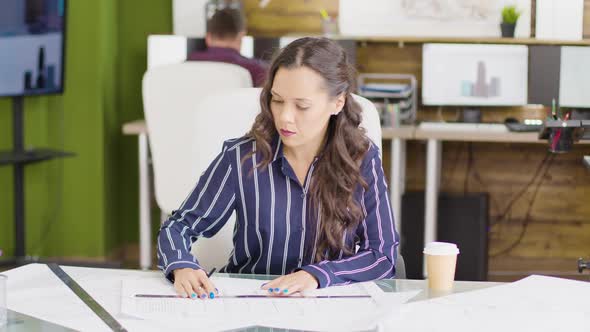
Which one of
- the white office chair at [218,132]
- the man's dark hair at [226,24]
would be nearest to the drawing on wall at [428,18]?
the man's dark hair at [226,24]

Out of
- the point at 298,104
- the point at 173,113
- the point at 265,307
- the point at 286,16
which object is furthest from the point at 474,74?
the point at 265,307

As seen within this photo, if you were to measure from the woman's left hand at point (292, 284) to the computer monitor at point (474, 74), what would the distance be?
294 cm

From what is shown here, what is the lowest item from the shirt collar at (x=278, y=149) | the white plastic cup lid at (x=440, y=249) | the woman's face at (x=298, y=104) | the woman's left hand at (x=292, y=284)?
→ the woman's left hand at (x=292, y=284)

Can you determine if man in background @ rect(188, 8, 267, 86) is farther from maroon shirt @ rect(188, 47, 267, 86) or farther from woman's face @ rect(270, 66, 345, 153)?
woman's face @ rect(270, 66, 345, 153)

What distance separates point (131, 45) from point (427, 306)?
3426 mm

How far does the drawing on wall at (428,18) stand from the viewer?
4.56 metres

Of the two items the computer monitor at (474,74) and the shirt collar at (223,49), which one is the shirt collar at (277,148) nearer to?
the shirt collar at (223,49)

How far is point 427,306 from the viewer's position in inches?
62.2

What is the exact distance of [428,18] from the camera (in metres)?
4.60

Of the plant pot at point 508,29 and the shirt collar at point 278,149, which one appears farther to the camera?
the plant pot at point 508,29

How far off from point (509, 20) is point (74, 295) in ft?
10.7

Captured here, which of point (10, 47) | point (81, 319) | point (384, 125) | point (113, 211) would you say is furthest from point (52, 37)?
point (81, 319)

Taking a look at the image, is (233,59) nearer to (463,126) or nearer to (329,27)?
(329,27)

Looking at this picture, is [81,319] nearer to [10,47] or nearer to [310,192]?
[310,192]
